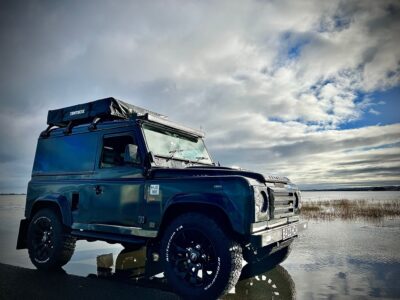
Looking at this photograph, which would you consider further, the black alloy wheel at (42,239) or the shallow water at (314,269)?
the black alloy wheel at (42,239)

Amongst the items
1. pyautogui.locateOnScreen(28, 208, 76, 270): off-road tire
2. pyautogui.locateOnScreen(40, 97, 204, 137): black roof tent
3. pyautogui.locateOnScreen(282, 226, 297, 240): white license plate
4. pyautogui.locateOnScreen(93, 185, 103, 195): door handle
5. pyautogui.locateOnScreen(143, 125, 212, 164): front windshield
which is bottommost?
pyautogui.locateOnScreen(28, 208, 76, 270): off-road tire

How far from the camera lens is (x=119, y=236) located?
4.65 m

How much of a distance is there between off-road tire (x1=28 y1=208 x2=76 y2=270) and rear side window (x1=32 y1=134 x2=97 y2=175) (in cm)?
86

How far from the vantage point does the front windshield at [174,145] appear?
15.9 feet

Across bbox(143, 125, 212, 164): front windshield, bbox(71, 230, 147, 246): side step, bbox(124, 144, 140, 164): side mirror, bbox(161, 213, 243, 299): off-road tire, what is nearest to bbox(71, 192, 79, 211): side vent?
bbox(71, 230, 147, 246): side step

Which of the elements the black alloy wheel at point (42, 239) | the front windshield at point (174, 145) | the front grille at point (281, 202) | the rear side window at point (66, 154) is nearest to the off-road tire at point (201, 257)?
the front grille at point (281, 202)

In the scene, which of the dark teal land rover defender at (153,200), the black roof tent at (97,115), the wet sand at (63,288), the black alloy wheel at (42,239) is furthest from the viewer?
the black alloy wheel at (42,239)

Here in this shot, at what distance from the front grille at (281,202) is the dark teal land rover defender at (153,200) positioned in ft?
0.05

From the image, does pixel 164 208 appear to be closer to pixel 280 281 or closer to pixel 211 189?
pixel 211 189

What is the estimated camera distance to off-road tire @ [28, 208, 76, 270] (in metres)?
5.37

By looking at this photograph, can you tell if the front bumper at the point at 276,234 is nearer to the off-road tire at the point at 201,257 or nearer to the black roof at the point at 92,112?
the off-road tire at the point at 201,257

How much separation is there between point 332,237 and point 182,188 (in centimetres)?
741

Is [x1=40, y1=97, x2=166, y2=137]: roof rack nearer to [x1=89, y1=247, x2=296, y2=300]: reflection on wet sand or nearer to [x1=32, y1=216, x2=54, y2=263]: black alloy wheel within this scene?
[x1=32, y1=216, x2=54, y2=263]: black alloy wheel

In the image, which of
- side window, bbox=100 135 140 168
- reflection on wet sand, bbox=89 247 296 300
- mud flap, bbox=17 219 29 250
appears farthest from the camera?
mud flap, bbox=17 219 29 250
